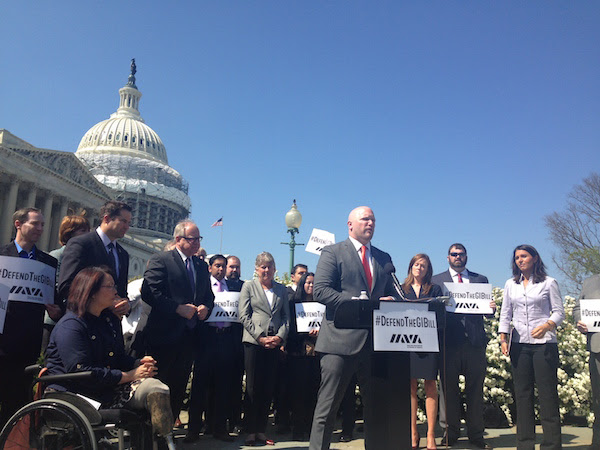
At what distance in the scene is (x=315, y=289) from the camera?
5.13m

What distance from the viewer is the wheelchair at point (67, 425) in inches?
150

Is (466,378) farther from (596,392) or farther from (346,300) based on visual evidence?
(346,300)

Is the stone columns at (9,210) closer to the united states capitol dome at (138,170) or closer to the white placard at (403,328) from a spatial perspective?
the united states capitol dome at (138,170)

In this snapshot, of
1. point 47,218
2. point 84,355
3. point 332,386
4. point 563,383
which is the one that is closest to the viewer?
point 84,355

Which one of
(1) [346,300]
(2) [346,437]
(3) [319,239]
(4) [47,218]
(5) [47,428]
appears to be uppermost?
(4) [47,218]

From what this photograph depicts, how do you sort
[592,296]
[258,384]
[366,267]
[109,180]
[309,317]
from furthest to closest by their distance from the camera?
[109,180]
[309,317]
[258,384]
[592,296]
[366,267]

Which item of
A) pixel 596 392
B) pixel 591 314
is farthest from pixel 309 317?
pixel 596 392

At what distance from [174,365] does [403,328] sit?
3.01m

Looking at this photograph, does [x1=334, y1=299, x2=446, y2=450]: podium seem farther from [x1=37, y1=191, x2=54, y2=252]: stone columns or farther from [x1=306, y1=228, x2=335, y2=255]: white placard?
[x1=37, y1=191, x2=54, y2=252]: stone columns

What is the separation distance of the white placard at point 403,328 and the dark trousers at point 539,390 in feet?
7.01

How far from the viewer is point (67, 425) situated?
385cm

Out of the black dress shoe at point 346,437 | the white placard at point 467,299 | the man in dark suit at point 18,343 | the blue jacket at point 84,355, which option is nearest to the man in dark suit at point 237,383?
the black dress shoe at point 346,437

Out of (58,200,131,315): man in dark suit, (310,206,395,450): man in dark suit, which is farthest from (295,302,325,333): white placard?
(58,200,131,315): man in dark suit

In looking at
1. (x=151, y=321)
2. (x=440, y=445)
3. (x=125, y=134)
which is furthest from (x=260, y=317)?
(x=125, y=134)
